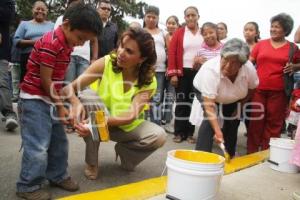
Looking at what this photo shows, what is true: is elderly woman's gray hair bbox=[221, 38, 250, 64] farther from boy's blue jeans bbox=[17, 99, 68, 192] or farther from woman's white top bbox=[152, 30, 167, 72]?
woman's white top bbox=[152, 30, 167, 72]

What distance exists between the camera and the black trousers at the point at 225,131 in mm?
3719

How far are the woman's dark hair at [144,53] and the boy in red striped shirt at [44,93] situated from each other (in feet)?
1.37

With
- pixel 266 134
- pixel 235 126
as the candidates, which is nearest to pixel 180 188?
pixel 235 126

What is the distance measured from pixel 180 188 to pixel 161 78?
144 inches

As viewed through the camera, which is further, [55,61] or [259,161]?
[259,161]

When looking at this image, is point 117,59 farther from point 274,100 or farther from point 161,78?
point 161,78

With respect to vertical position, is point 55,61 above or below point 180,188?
above

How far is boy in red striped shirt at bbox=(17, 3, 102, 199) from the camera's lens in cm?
268

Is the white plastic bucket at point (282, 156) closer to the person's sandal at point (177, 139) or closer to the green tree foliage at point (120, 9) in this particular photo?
the person's sandal at point (177, 139)

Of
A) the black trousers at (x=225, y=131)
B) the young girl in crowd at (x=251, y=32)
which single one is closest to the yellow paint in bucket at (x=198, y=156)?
the black trousers at (x=225, y=131)

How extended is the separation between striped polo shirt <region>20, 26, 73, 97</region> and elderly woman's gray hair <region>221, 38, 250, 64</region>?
4.56 ft

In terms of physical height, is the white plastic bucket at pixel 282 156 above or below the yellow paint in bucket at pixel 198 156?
below

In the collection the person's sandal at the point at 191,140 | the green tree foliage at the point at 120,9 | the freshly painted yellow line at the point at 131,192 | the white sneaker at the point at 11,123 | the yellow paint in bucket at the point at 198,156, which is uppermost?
the green tree foliage at the point at 120,9

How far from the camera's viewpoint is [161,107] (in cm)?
637
